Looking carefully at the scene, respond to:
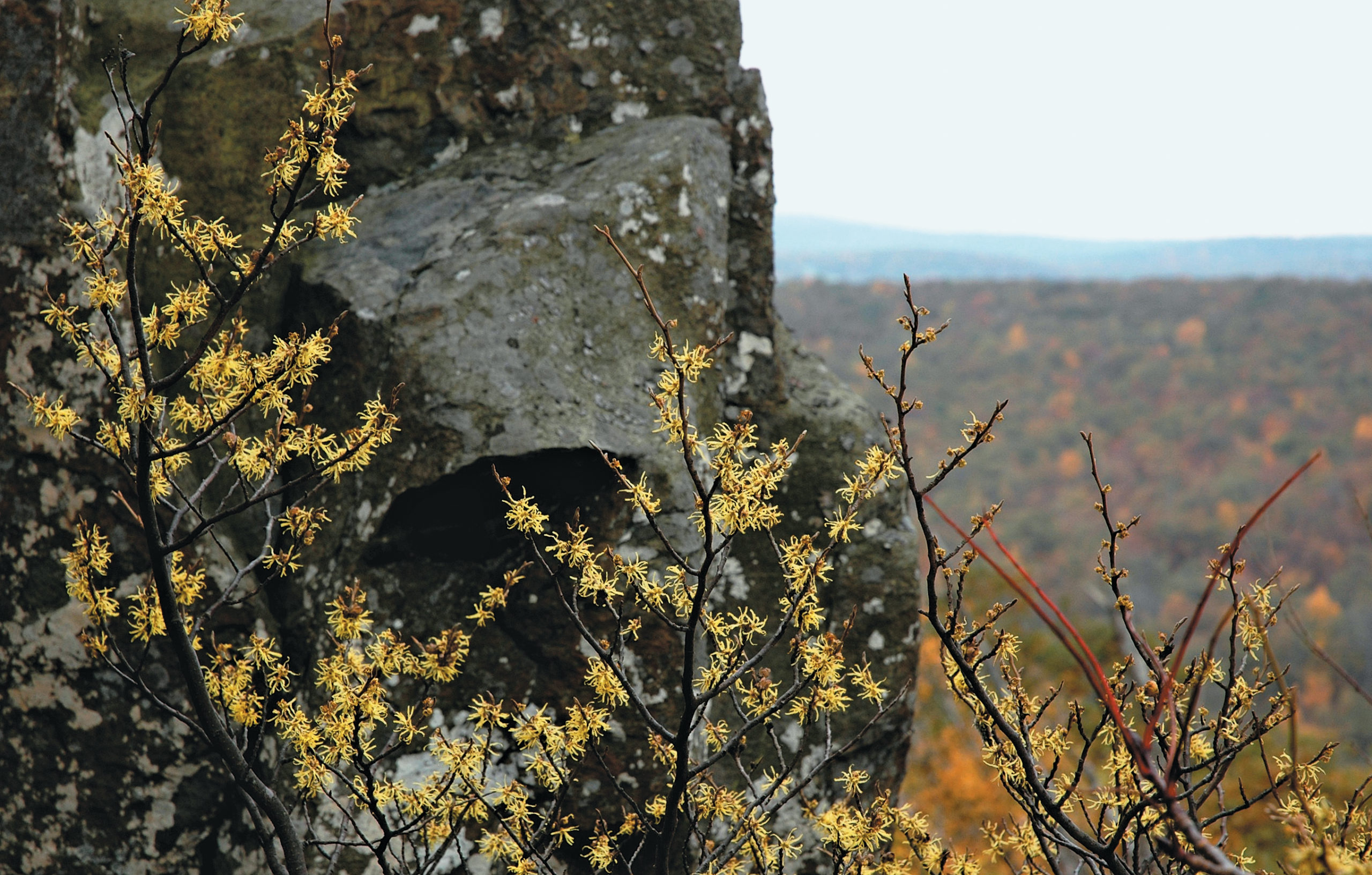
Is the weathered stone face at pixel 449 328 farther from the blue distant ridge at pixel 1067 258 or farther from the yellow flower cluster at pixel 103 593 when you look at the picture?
the blue distant ridge at pixel 1067 258

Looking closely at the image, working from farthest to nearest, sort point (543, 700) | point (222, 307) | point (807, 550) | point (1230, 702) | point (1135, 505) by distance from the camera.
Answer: point (1135, 505), point (543, 700), point (1230, 702), point (807, 550), point (222, 307)

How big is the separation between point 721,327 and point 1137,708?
272 cm

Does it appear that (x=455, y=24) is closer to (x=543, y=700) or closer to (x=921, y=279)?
(x=543, y=700)

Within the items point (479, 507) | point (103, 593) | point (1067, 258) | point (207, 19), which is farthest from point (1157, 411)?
point (1067, 258)

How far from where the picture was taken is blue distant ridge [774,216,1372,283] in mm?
97812

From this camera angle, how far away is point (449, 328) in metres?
4.21

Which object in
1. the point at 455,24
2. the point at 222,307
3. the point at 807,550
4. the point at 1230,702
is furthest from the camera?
the point at 455,24

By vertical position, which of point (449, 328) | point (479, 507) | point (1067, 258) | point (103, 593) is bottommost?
point (103, 593)

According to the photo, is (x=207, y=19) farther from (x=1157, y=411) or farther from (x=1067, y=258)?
(x=1067, y=258)

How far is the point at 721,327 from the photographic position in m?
5.16

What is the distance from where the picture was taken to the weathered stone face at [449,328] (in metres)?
3.88

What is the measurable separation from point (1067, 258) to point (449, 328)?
173 m

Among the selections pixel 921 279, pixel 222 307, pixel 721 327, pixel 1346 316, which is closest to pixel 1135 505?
pixel 1346 316

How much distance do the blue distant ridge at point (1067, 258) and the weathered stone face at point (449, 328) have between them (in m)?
60.7
